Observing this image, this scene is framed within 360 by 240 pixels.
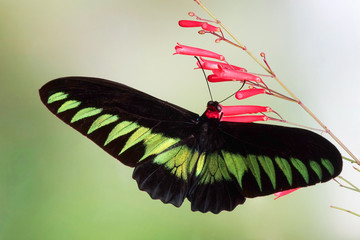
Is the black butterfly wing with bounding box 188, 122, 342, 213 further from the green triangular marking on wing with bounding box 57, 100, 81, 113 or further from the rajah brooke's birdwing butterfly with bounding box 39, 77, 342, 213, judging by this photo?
the green triangular marking on wing with bounding box 57, 100, 81, 113

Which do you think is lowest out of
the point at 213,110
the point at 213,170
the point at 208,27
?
the point at 213,170

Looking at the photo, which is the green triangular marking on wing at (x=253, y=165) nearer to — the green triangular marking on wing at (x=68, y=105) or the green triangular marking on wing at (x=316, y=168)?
the green triangular marking on wing at (x=316, y=168)

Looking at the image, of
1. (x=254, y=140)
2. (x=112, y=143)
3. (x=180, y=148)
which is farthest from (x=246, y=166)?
(x=112, y=143)

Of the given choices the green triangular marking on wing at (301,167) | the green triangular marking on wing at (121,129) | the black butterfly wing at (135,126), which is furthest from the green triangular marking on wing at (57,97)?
the green triangular marking on wing at (301,167)

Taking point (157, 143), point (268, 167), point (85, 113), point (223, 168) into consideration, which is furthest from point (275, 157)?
point (85, 113)

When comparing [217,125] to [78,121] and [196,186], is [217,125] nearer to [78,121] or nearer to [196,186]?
[196,186]

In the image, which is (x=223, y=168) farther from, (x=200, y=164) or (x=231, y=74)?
(x=231, y=74)
